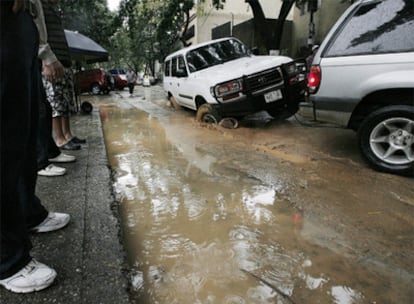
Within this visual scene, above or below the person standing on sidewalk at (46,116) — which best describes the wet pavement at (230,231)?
below

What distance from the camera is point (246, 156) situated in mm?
4578

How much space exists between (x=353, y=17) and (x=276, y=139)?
7.73ft

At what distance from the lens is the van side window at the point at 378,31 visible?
3.26 m

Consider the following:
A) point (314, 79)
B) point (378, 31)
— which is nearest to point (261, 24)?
point (314, 79)

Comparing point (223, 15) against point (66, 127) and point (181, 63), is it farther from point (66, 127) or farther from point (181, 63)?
point (66, 127)

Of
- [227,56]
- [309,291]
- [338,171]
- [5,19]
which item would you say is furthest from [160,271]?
[227,56]

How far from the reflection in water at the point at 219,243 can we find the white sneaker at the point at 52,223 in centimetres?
48

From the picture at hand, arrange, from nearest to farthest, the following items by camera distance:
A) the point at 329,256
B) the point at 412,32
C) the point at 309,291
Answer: the point at 309,291
the point at 329,256
the point at 412,32

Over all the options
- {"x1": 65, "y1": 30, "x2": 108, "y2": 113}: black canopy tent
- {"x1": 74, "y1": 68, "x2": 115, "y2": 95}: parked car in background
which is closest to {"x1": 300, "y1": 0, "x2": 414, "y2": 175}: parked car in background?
{"x1": 65, "y1": 30, "x2": 108, "y2": 113}: black canopy tent

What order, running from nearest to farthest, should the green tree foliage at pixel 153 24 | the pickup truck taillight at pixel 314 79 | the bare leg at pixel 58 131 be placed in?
the pickup truck taillight at pixel 314 79
the bare leg at pixel 58 131
the green tree foliage at pixel 153 24

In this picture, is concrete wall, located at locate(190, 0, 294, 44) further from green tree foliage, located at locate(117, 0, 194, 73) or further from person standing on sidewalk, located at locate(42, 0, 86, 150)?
person standing on sidewalk, located at locate(42, 0, 86, 150)

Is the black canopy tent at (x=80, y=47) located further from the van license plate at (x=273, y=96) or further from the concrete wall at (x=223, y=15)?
the concrete wall at (x=223, y=15)

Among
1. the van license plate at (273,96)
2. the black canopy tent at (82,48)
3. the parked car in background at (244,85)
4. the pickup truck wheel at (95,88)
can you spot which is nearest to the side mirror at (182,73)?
the parked car in background at (244,85)

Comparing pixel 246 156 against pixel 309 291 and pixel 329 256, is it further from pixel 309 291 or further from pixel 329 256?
pixel 309 291
